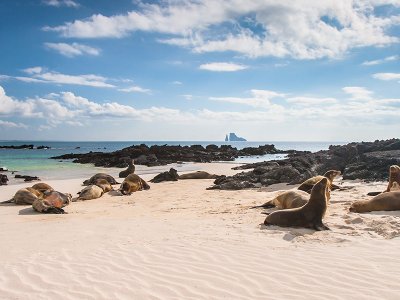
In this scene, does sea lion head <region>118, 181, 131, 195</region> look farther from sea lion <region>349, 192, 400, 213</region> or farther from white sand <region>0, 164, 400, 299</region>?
sea lion <region>349, 192, 400, 213</region>

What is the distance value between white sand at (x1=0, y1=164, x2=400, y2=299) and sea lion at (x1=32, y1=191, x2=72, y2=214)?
0.72 meters

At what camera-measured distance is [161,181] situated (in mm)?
19391

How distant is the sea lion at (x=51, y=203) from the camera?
33.3ft

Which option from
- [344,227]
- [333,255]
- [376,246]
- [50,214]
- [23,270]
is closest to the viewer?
[23,270]

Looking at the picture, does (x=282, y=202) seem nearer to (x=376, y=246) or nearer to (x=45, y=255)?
(x=376, y=246)

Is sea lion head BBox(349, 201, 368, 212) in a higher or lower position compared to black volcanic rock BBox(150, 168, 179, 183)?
higher

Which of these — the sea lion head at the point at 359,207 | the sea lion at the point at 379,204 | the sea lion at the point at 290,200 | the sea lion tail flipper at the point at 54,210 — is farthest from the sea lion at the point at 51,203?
the sea lion at the point at 379,204

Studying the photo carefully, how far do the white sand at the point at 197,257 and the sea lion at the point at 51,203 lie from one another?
2.35 feet

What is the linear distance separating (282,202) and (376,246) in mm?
3379

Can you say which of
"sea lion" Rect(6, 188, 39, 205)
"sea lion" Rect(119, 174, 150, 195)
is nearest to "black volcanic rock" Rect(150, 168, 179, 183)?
"sea lion" Rect(119, 174, 150, 195)

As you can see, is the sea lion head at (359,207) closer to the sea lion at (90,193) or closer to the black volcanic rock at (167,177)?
the sea lion at (90,193)

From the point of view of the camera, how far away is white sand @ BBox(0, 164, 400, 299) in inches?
171

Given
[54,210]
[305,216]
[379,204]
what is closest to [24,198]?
[54,210]

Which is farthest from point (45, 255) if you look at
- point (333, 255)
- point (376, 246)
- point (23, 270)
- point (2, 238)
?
point (376, 246)
